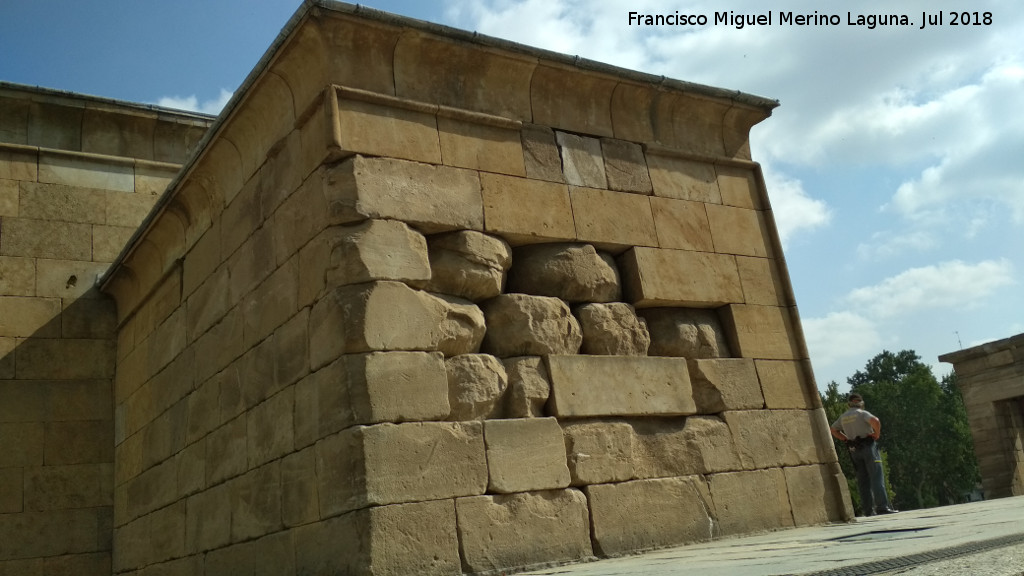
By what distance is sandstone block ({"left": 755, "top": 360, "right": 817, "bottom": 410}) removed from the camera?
600 cm

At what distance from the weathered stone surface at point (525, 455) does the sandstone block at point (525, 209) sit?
1160 millimetres

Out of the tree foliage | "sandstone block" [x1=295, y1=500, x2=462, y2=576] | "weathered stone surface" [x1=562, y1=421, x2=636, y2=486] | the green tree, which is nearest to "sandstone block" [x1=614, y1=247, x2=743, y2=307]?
"weathered stone surface" [x1=562, y1=421, x2=636, y2=486]

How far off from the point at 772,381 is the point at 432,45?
315cm

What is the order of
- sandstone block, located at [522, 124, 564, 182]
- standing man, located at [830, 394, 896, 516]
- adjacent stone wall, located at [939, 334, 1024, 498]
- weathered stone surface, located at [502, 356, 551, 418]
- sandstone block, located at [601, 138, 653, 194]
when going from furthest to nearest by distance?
adjacent stone wall, located at [939, 334, 1024, 498]
standing man, located at [830, 394, 896, 516]
sandstone block, located at [601, 138, 653, 194]
sandstone block, located at [522, 124, 564, 182]
weathered stone surface, located at [502, 356, 551, 418]

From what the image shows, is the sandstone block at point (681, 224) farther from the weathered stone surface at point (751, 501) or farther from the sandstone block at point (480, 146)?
the weathered stone surface at point (751, 501)

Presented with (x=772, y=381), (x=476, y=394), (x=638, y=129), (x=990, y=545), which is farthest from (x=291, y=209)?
(x=990, y=545)

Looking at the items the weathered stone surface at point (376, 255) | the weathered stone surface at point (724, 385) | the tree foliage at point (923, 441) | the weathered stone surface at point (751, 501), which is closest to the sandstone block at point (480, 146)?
the weathered stone surface at point (376, 255)

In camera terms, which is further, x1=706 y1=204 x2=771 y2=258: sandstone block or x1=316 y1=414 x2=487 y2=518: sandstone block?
x1=706 y1=204 x2=771 y2=258: sandstone block

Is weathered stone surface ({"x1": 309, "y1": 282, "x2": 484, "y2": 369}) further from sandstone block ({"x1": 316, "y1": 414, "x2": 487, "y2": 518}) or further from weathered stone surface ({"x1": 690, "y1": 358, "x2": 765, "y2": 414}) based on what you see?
weathered stone surface ({"x1": 690, "y1": 358, "x2": 765, "y2": 414})

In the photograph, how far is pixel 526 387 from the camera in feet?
16.2

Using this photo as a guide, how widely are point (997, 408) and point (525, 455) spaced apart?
14.9 metres

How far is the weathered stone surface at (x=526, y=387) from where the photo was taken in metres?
4.88

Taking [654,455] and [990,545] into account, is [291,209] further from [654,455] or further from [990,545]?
[990,545]

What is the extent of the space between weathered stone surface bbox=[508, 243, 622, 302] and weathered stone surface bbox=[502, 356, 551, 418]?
0.52 metres
